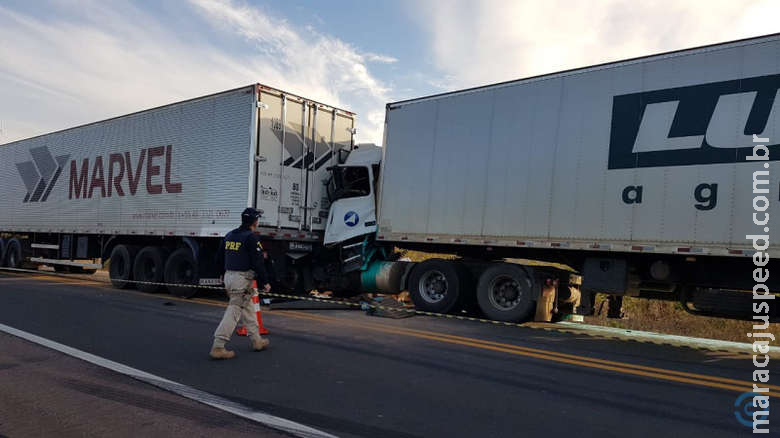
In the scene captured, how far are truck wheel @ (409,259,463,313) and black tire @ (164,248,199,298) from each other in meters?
5.24

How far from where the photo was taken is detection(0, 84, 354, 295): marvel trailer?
482 inches

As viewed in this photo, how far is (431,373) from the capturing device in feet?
19.1

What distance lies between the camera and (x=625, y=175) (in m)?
8.59

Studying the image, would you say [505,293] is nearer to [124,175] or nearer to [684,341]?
[684,341]

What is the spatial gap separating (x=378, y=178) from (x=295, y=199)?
2.03 meters

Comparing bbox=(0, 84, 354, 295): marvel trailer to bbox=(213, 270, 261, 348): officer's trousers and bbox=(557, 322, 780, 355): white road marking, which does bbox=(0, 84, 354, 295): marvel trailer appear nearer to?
bbox=(213, 270, 261, 348): officer's trousers

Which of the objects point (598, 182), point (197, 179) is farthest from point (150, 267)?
point (598, 182)

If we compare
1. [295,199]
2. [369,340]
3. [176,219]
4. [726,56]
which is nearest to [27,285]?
[176,219]

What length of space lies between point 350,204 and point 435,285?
288 centimetres

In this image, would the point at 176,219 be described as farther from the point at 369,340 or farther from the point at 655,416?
the point at 655,416

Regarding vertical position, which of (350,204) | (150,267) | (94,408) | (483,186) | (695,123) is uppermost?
(695,123)

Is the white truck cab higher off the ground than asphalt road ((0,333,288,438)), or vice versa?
the white truck cab

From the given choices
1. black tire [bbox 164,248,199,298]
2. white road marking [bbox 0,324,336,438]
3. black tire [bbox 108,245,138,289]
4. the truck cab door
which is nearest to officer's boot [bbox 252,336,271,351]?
white road marking [bbox 0,324,336,438]

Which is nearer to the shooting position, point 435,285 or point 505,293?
point 505,293
